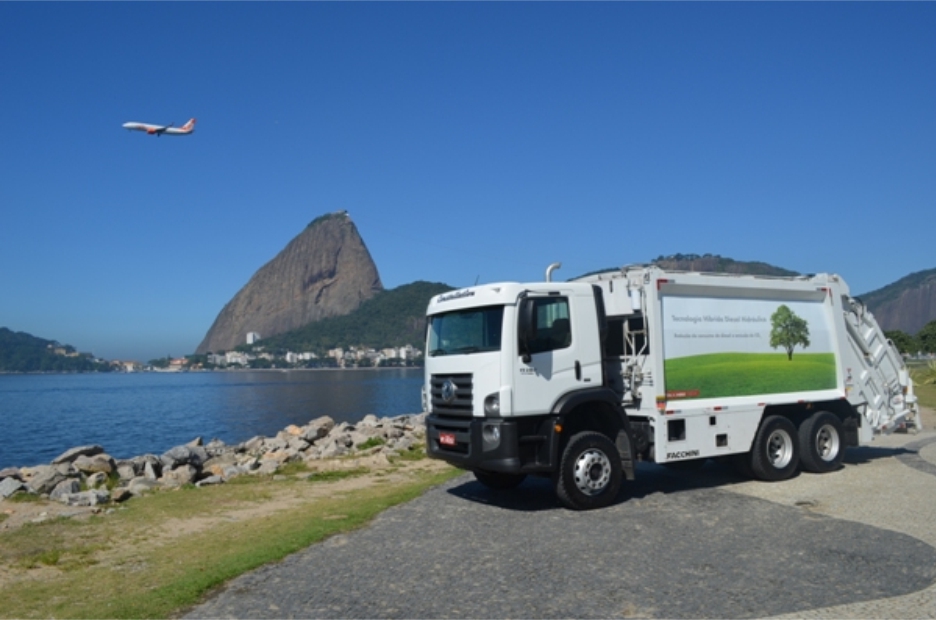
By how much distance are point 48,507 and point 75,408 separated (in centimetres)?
6509

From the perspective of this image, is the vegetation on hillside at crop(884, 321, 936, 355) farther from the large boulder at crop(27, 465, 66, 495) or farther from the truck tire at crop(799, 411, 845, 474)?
the large boulder at crop(27, 465, 66, 495)

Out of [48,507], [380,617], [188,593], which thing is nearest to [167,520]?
[48,507]

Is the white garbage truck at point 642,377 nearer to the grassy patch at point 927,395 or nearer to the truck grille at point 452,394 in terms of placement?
the truck grille at point 452,394

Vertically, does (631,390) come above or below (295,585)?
above

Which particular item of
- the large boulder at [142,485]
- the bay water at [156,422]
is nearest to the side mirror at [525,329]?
the large boulder at [142,485]

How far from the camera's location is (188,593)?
7.55 m

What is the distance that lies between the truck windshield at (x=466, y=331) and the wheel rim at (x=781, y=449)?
5.76 metres

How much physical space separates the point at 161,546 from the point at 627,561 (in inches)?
240

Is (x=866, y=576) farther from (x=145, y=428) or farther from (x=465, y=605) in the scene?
(x=145, y=428)

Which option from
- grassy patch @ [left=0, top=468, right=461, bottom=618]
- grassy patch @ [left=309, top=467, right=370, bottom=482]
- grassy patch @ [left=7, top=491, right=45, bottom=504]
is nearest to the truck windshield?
grassy patch @ [left=0, top=468, right=461, bottom=618]

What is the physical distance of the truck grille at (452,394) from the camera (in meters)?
11.1

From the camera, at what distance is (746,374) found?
43.2ft

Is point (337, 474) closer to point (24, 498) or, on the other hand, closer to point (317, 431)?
point (24, 498)

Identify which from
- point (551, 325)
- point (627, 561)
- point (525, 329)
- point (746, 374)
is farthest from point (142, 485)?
point (746, 374)
